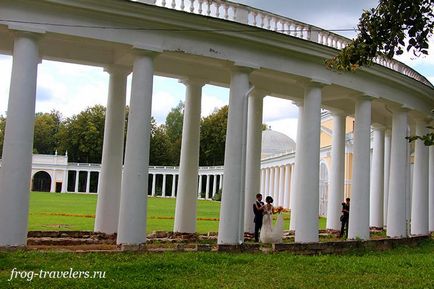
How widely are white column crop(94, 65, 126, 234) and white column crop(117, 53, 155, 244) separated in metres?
3.38

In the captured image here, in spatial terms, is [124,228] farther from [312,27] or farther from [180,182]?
[312,27]

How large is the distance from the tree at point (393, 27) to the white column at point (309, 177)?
31.8 feet

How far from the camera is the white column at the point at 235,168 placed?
59.4ft

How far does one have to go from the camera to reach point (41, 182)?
110 metres

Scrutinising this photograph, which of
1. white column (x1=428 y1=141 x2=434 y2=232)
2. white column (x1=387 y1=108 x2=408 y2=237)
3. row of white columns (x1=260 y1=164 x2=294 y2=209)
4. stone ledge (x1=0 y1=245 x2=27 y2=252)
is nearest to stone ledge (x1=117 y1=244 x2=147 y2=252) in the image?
stone ledge (x1=0 y1=245 x2=27 y2=252)

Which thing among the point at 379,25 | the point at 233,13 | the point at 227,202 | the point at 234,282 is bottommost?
the point at 234,282

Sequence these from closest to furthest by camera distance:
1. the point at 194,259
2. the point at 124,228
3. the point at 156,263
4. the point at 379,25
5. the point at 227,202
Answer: the point at 379,25 → the point at 156,263 → the point at 194,259 → the point at 124,228 → the point at 227,202

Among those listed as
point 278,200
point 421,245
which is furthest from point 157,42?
point 278,200

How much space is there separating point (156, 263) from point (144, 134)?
4721 millimetres

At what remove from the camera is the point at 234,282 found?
39.8 feet

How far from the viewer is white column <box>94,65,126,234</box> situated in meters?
20.0

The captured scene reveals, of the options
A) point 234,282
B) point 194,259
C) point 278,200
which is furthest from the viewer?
point 278,200

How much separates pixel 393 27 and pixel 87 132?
89.1 metres

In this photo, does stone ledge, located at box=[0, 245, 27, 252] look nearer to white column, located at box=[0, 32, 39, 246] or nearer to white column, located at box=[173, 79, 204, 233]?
white column, located at box=[0, 32, 39, 246]
